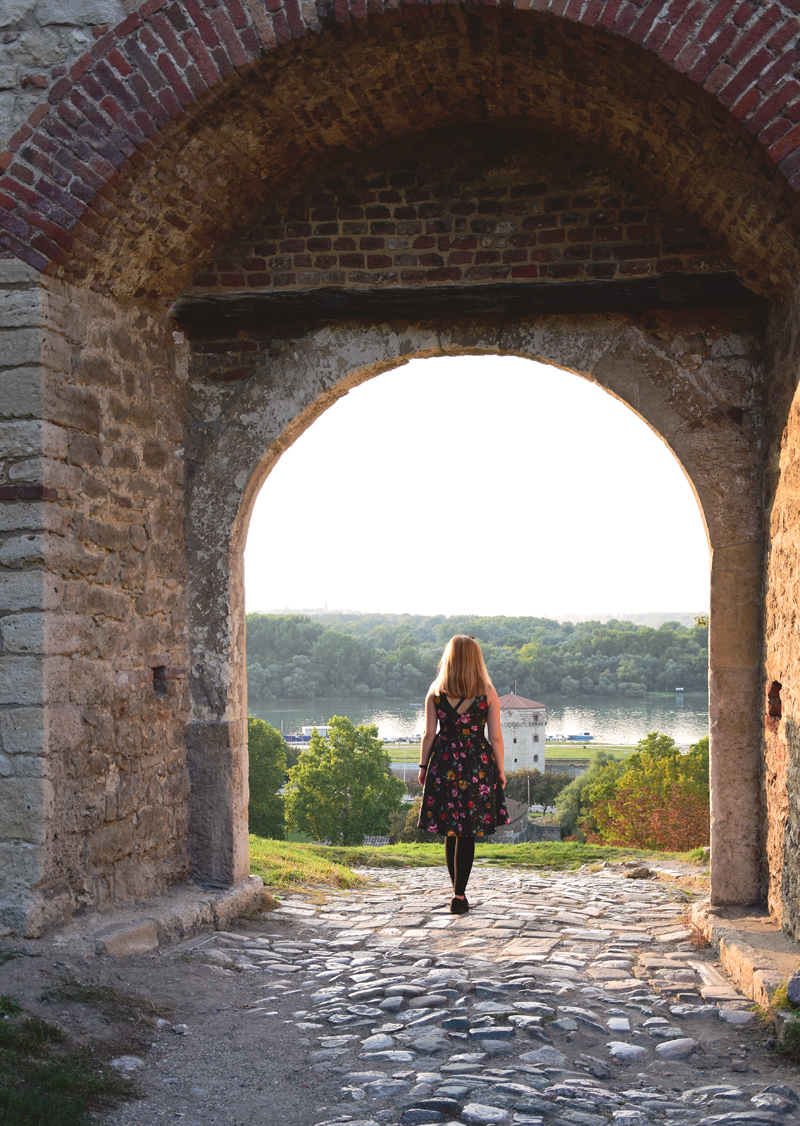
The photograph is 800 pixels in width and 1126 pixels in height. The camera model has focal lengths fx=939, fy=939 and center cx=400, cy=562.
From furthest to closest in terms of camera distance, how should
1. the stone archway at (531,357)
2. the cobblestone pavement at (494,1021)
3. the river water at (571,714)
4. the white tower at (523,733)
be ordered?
1. the river water at (571,714)
2. the white tower at (523,733)
3. the stone archway at (531,357)
4. the cobblestone pavement at (494,1021)

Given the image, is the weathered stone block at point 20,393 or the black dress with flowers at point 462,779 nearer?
the weathered stone block at point 20,393

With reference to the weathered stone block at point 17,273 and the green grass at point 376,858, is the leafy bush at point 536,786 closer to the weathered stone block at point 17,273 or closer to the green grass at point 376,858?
the green grass at point 376,858

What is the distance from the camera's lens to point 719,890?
4.71 metres

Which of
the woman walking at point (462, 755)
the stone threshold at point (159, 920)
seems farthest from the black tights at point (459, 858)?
the stone threshold at point (159, 920)

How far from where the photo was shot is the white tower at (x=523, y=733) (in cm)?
4406

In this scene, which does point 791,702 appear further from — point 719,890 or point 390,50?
point 390,50

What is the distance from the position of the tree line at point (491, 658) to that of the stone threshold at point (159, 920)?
150ft

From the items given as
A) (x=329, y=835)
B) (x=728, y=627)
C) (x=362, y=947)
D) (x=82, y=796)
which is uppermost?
(x=728, y=627)

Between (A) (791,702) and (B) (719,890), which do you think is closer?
(A) (791,702)

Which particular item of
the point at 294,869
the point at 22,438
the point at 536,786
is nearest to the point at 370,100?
the point at 22,438

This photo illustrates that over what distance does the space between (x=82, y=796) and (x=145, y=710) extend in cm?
64

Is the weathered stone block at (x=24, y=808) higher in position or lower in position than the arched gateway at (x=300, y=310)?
lower

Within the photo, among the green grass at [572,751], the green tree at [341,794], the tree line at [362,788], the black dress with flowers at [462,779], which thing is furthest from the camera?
the green grass at [572,751]

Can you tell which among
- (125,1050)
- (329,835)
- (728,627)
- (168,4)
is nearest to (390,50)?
(168,4)
